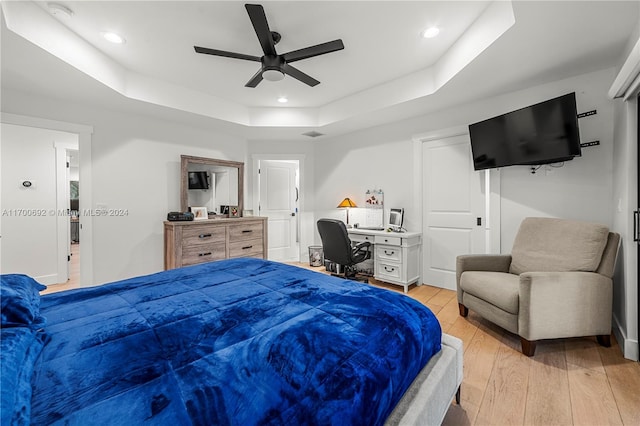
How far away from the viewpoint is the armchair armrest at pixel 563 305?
2074 mm

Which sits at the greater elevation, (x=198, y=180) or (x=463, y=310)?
(x=198, y=180)

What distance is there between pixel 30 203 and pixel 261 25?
4.22 metres

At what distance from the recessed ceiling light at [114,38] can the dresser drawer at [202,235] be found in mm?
2136

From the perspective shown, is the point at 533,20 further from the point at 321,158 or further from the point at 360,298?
the point at 321,158

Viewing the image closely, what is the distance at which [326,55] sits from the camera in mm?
2828

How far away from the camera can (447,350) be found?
56.6 inches

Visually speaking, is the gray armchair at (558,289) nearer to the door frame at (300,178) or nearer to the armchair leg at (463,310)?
the armchair leg at (463,310)

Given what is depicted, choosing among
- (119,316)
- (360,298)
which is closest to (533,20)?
(360,298)

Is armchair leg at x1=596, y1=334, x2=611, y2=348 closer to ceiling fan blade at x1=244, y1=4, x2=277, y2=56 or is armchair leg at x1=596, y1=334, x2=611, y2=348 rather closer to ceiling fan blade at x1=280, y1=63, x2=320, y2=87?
ceiling fan blade at x1=280, y1=63, x2=320, y2=87

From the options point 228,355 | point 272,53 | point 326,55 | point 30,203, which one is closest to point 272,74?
point 272,53

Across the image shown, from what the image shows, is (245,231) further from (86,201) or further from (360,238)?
(86,201)

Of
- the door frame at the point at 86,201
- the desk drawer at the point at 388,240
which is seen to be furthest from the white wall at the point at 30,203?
the desk drawer at the point at 388,240

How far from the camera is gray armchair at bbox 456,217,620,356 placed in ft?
6.82

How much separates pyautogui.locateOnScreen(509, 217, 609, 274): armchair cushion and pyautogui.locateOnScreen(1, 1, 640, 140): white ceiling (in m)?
1.46
